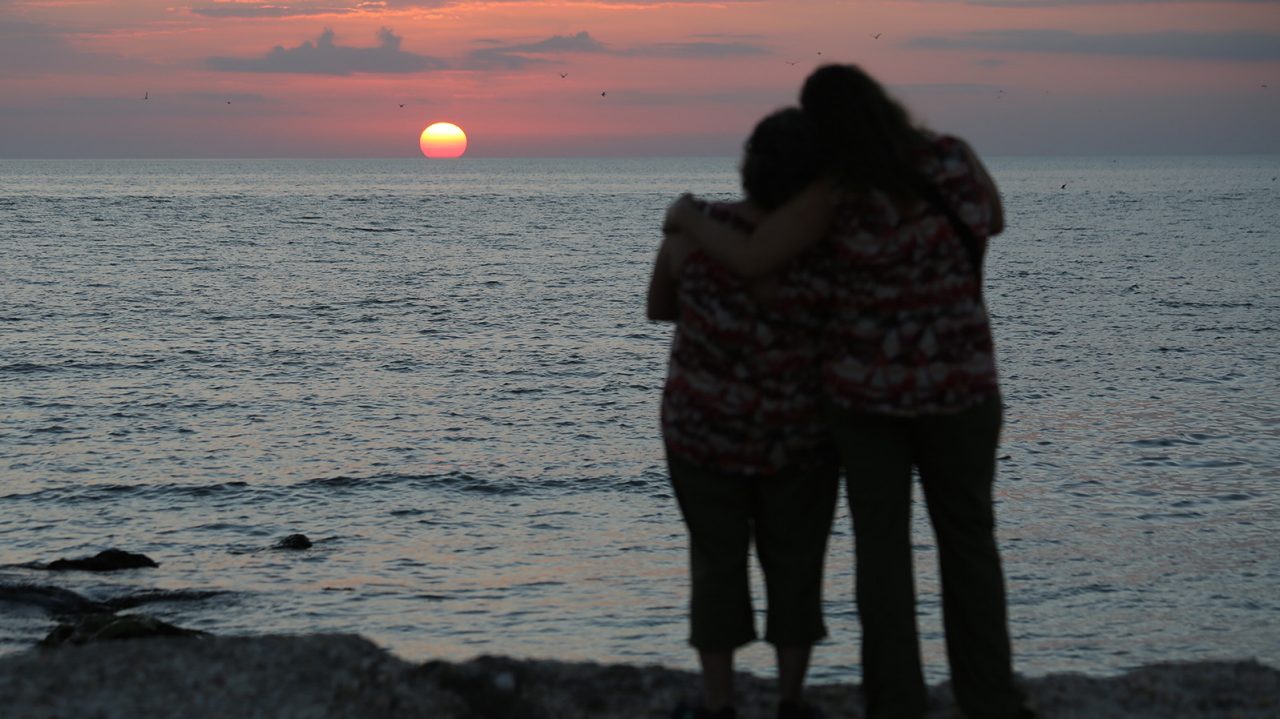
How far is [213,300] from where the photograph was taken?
123 feet

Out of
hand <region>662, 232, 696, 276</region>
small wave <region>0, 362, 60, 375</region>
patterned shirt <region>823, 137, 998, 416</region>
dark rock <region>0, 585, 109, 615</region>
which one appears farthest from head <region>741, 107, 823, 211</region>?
small wave <region>0, 362, 60, 375</region>

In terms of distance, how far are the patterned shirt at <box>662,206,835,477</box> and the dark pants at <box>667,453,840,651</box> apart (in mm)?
86

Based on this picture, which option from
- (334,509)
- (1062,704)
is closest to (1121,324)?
(334,509)

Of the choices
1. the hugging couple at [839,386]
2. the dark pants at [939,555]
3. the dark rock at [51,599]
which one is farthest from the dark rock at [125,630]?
the dark pants at [939,555]

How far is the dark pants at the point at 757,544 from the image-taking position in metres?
3.93

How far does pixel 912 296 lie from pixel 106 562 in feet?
31.3

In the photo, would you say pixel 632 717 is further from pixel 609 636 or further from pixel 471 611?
pixel 471 611

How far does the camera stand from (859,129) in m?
3.57

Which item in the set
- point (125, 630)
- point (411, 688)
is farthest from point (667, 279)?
point (125, 630)

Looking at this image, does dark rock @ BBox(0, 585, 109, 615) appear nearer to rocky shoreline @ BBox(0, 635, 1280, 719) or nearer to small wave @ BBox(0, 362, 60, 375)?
rocky shoreline @ BBox(0, 635, 1280, 719)

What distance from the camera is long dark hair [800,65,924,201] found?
141 inches

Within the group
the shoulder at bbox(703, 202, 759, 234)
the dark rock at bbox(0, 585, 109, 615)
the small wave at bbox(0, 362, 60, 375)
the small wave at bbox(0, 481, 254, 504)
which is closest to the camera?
the shoulder at bbox(703, 202, 759, 234)

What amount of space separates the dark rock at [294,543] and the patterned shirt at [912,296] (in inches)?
369

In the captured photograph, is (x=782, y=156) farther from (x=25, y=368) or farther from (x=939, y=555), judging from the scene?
(x=25, y=368)
